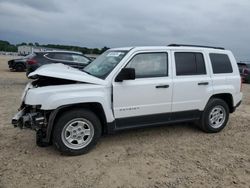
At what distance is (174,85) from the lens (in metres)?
5.39

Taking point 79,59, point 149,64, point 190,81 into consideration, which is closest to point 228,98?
point 190,81

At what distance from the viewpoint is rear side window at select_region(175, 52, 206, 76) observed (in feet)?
18.2

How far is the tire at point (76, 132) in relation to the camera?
4.49 m

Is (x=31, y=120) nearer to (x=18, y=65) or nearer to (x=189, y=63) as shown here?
(x=189, y=63)

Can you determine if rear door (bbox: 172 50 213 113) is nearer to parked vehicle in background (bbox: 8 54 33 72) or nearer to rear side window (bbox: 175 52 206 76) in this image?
rear side window (bbox: 175 52 206 76)

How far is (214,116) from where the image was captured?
20.1 feet

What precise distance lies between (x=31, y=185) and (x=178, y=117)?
123 inches

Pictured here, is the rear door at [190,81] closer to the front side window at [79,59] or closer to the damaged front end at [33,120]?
the damaged front end at [33,120]

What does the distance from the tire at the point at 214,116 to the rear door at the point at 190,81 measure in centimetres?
21

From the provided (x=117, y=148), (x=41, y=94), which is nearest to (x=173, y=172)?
(x=117, y=148)

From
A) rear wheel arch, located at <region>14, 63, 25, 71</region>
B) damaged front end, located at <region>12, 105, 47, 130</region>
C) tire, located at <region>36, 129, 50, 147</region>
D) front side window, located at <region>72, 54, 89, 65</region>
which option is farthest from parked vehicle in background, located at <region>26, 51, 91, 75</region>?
damaged front end, located at <region>12, 105, 47, 130</region>

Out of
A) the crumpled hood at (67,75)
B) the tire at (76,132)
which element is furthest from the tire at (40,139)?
the crumpled hood at (67,75)

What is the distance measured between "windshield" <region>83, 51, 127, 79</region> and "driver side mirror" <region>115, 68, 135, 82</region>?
232mm

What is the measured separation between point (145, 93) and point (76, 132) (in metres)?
1.44
